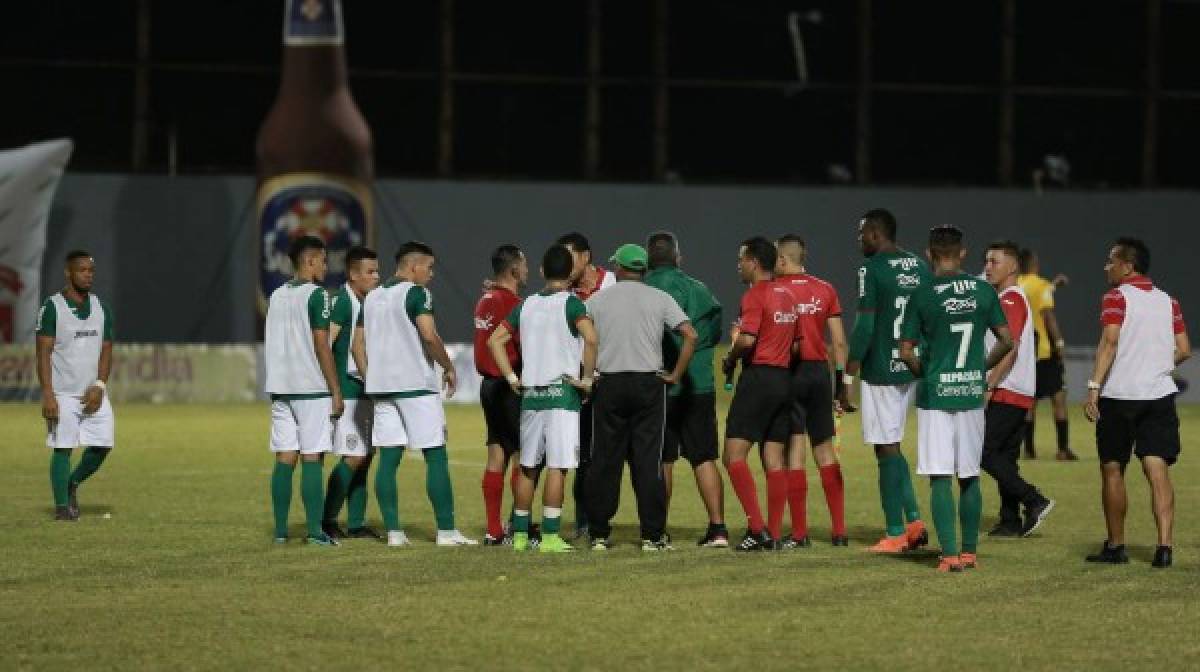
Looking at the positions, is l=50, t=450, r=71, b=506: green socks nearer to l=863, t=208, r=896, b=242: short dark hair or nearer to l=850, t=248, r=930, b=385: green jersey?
l=850, t=248, r=930, b=385: green jersey

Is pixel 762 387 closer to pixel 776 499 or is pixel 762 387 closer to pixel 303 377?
pixel 776 499

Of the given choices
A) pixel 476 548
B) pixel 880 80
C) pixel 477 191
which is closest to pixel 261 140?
pixel 477 191

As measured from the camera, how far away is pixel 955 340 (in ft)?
43.4

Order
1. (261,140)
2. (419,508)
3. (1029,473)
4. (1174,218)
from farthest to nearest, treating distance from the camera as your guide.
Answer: (1174,218) → (261,140) → (1029,473) → (419,508)

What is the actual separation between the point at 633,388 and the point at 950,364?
233cm

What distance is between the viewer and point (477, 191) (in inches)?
1668

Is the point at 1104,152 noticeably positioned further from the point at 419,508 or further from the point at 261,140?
the point at 419,508

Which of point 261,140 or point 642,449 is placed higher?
point 261,140

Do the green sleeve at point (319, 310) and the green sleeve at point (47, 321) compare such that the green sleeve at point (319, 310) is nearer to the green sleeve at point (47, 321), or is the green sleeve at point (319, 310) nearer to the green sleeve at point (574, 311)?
the green sleeve at point (574, 311)

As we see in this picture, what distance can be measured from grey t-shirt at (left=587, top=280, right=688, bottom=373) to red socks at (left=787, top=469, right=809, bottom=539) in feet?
4.20

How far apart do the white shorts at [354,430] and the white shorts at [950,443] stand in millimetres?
4142

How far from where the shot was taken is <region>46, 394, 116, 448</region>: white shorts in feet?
55.4

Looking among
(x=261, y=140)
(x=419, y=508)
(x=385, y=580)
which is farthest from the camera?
(x=261, y=140)

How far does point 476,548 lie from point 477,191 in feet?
91.5
